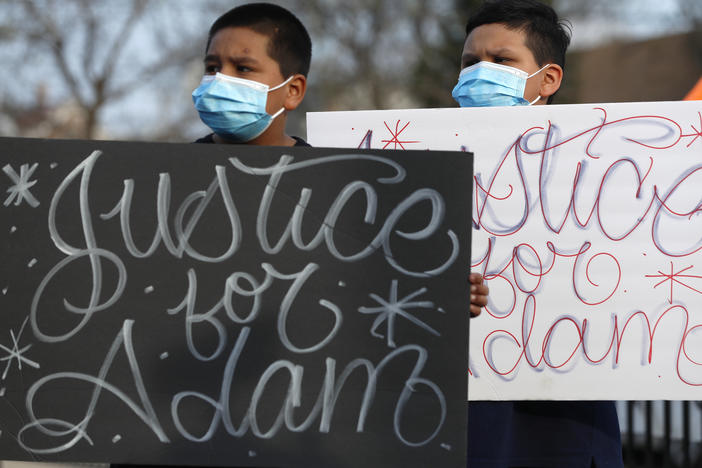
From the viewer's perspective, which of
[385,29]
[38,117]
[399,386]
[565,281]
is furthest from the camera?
[385,29]

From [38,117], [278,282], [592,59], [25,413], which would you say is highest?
[592,59]

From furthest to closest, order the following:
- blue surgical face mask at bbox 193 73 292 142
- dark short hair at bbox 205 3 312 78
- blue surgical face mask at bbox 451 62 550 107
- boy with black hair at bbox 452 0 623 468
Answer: blue surgical face mask at bbox 451 62 550 107, dark short hair at bbox 205 3 312 78, blue surgical face mask at bbox 193 73 292 142, boy with black hair at bbox 452 0 623 468

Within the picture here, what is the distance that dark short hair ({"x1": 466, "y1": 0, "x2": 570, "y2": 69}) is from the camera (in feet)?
10.5

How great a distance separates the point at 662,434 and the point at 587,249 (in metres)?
3.81

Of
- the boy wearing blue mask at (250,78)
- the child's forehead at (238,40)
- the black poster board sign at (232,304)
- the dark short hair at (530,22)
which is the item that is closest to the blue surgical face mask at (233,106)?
the boy wearing blue mask at (250,78)

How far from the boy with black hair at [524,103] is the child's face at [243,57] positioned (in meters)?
0.68

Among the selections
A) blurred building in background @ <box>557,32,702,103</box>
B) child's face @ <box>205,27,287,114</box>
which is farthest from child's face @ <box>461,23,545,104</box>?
blurred building in background @ <box>557,32,702,103</box>

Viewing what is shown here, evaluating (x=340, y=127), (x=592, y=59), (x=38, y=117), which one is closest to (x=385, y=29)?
(x=38, y=117)

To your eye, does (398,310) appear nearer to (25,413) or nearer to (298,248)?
(298,248)

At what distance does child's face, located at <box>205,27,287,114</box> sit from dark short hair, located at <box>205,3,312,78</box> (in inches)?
1.1

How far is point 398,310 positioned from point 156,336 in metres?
0.61

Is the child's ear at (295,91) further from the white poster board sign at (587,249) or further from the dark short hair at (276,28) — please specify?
the white poster board sign at (587,249)

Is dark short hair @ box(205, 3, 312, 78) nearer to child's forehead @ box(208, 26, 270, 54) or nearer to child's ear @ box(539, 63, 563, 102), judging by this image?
child's forehead @ box(208, 26, 270, 54)

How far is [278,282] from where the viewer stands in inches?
89.2
